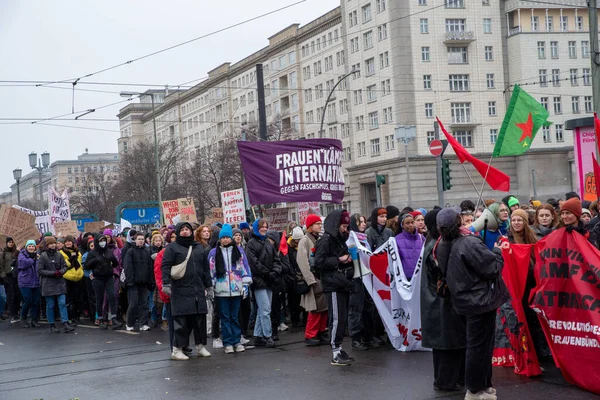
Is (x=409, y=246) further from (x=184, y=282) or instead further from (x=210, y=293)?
(x=184, y=282)

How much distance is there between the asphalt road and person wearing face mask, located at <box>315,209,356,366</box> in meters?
0.34

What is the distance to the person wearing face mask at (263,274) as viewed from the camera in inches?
484

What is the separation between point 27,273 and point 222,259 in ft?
24.2

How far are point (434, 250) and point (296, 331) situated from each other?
6.34 m

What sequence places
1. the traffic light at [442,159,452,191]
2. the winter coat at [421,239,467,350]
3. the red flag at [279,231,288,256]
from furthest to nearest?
the traffic light at [442,159,452,191]
the red flag at [279,231,288,256]
the winter coat at [421,239,467,350]

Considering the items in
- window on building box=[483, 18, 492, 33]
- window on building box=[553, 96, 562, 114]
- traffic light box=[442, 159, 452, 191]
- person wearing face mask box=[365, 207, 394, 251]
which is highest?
window on building box=[483, 18, 492, 33]

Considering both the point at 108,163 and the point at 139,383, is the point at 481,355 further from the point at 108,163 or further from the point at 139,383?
the point at 108,163

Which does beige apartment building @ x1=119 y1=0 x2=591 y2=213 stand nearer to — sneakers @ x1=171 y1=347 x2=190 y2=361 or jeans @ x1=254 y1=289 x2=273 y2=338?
jeans @ x1=254 y1=289 x2=273 y2=338

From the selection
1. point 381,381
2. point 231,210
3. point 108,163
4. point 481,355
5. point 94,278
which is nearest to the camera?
point 481,355

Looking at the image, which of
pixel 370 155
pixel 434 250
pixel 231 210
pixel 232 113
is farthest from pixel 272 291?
pixel 232 113

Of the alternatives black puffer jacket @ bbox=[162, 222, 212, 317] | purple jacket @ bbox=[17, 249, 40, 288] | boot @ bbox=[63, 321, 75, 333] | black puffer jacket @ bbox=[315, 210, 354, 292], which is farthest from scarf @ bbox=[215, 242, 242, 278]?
purple jacket @ bbox=[17, 249, 40, 288]

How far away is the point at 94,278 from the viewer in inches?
653

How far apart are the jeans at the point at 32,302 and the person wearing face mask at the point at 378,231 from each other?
8838 millimetres

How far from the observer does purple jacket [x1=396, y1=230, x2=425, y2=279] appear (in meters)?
11.1
